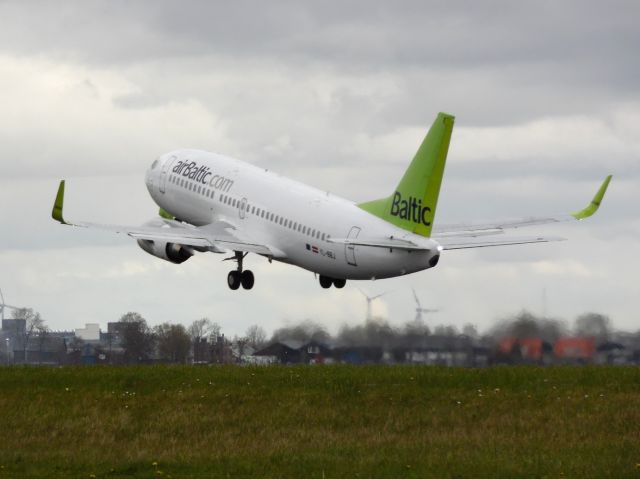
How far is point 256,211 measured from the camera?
80250 mm

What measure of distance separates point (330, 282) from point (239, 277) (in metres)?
5.09

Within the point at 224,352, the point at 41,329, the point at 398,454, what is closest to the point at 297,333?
the point at 224,352

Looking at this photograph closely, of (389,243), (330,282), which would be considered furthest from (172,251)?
(389,243)

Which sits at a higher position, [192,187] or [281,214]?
[192,187]

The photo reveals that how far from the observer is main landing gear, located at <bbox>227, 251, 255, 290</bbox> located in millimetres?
81438

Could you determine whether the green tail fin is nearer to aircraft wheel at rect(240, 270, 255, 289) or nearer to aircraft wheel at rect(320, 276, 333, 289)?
aircraft wheel at rect(320, 276, 333, 289)

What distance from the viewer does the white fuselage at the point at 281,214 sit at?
231 ft

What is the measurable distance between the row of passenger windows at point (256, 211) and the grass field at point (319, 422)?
20063 mm

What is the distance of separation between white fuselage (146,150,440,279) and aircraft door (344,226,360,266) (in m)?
0.05

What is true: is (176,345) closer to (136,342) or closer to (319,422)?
(136,342)

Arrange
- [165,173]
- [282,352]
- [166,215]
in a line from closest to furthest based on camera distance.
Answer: [282,352], [165,173], [166,215]

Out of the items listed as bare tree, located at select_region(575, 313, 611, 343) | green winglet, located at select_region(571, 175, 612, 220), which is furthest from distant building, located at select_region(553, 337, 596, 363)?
green winglet, located at select_region(571, 175, 612, 220)

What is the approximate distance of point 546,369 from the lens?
54.6m

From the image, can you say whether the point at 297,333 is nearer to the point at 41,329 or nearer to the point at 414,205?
the point at 414,205
